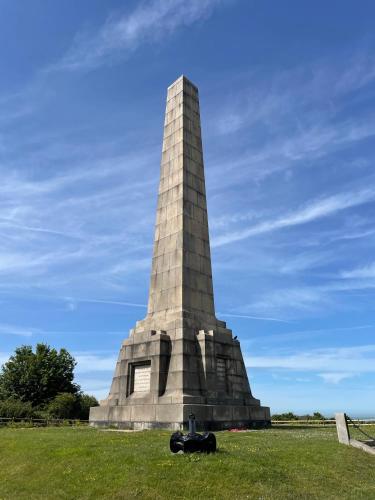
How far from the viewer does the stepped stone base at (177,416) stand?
1816cm

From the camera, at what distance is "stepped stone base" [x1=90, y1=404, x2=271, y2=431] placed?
18.2 meters

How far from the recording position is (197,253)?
2438 cm

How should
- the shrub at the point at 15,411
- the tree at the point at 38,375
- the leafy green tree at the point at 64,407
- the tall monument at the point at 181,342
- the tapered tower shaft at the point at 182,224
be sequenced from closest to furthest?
the tall monument at the point at 181,342 < the tapered tower shaft at the point at 182,224 < the shrub at the point at 15,411 < the leafy green tree at the point at 64,407 < the tree at the point at 38,375

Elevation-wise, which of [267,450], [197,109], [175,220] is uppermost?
[197,109]

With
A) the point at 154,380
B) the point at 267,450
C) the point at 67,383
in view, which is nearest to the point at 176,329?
the point at 154,380

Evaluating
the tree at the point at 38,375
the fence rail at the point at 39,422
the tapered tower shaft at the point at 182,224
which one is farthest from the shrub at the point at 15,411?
the tapered tower shaft at the point at 182,224

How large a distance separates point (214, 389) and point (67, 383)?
29.0 m

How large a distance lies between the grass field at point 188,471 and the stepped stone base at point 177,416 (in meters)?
4.06

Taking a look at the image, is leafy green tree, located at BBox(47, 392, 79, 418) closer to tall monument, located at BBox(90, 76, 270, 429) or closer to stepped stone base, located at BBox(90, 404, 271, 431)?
tall monument, located at BBox(90, 76, 270, 429)

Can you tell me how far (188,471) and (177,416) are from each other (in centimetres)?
785

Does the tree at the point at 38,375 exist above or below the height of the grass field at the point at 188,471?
above

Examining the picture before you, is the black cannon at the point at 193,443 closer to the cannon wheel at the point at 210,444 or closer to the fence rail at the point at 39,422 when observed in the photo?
the cannon wheel at the point at 210,444

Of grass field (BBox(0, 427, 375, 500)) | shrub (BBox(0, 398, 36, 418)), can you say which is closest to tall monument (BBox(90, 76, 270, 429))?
grass field (BBox(0, 427, 375, 500))

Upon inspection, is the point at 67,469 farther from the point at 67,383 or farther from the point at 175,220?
the point at 67,383
